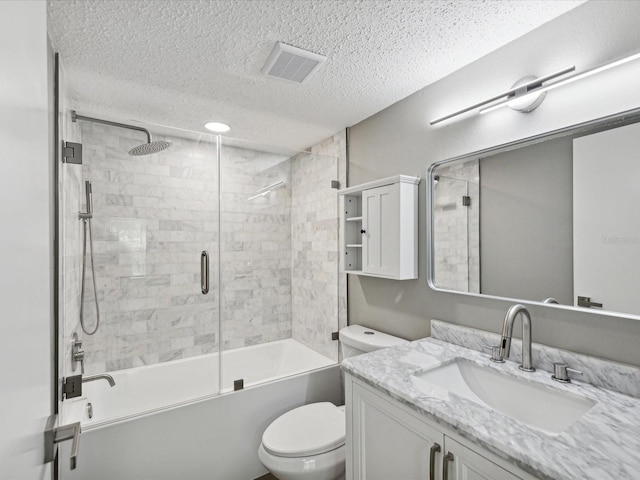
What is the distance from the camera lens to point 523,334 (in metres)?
1.30

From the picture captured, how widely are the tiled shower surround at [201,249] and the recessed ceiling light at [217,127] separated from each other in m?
0.26

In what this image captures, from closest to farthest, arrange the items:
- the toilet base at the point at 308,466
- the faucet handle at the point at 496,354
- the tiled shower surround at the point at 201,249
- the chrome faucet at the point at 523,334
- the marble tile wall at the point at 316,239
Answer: the chrome faucet at the point at 523,334 < the faucet handle at the point at 496,354 < the toilet base at the point at 308,466 < the tiled shower surround at the point at 201,249 < the marble tile wall at the point at 316,239

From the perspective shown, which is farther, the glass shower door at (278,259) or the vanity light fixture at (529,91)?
the glass shower door at (278,259)

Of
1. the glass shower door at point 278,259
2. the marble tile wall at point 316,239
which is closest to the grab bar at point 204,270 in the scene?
the glass shower door at point 278,259

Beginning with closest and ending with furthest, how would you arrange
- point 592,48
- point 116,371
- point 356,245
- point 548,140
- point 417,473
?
point 417,473 → point 592,48 → point 548,140 → point 116,371 → point 356,245

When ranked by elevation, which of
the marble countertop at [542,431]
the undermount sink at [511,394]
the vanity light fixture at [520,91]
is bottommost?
the undermount sink at [511,394]

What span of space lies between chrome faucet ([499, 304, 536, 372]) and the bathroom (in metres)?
0.12

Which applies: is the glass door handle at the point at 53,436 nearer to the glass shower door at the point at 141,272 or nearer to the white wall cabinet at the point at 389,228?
the glass shower door at the point at 141,272

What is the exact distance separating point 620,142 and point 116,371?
2.88 metres

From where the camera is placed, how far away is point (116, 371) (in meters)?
2.11

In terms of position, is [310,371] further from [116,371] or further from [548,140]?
[548,140]

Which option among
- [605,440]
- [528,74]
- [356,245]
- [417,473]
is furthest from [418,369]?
[528,74]

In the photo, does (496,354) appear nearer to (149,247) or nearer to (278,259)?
(278,259)

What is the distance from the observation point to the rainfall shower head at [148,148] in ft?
6.71
